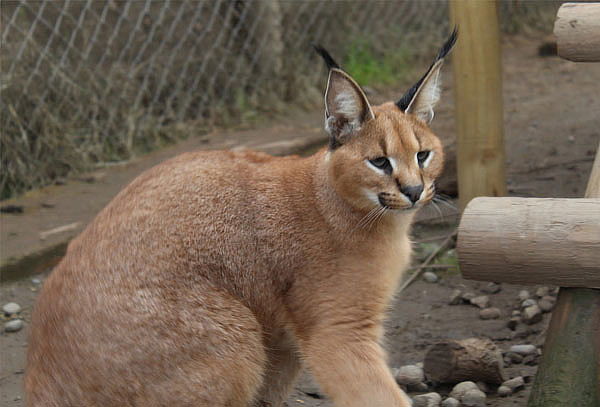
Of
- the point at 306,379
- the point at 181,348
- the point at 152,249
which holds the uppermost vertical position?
the point at 152,249

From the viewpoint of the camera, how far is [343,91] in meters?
3.85

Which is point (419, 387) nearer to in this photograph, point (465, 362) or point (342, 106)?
point (465, 362)

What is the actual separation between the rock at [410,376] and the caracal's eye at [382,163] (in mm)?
1255

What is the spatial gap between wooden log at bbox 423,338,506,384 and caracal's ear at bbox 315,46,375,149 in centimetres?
123

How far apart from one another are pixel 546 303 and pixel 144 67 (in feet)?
13.9

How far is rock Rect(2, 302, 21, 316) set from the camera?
17.9ft

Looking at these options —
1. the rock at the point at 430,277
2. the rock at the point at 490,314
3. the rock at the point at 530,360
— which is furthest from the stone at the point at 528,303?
the rock at the point at 430,277

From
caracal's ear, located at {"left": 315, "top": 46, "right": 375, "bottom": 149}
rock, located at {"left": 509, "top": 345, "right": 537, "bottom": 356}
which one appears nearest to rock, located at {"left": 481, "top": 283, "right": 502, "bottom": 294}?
rock, located at {"left": 509, "top": 345, "right": 537, "bottom": 356}

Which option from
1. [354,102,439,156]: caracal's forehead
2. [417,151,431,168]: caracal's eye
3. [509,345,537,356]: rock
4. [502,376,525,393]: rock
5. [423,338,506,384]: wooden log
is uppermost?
[354,102,439,156]: caracal's forehead

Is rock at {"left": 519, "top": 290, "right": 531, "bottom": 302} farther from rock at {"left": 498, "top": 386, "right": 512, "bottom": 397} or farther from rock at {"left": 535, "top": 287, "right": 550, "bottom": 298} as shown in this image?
rock at {"left": 498, "top": 386, "right": 512, "bottom": 397}

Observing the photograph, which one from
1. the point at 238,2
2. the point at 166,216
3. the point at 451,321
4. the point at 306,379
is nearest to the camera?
→ the point at 166,216

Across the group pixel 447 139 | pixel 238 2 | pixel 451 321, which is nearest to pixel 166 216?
pixel 451 321

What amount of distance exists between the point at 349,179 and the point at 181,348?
1.02m

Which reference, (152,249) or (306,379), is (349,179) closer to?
(152,249)
